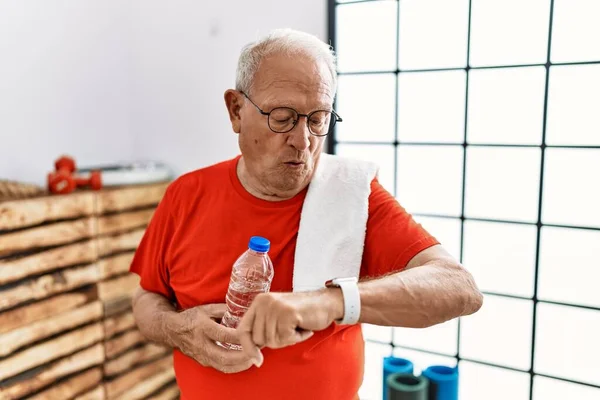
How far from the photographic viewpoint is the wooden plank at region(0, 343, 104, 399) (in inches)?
71.8

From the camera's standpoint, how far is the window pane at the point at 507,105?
5.90 feet

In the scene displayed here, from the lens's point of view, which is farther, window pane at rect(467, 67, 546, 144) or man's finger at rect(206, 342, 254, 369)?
window pane at rect(467, 67, 546, 144)

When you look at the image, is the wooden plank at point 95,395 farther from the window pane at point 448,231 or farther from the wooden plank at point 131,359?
the window pane at point 448,231

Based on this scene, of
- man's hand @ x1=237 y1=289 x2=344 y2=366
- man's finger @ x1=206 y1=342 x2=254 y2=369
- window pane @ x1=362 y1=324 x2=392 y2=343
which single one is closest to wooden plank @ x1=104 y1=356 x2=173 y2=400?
window pane @ x1=362 y1=324 x2=392 y2=343

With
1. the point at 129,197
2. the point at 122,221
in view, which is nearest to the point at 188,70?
the point at 129,197

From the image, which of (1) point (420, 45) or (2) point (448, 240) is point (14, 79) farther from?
(2) point (448, 240)

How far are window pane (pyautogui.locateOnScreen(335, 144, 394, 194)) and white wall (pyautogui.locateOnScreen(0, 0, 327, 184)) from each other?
0.52m

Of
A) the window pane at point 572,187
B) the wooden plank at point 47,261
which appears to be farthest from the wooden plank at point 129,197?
the window pane at point 572,187

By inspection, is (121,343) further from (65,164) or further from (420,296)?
(420,296)

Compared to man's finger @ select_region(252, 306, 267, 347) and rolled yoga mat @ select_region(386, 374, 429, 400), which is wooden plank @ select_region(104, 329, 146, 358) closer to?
rolled yoga mat @ select_region(386, 374, 429, 400)

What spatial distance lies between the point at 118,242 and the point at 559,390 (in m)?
1.82

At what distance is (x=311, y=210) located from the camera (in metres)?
1.31

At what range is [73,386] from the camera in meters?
2.04

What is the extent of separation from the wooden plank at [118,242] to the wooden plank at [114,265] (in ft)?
0.09
